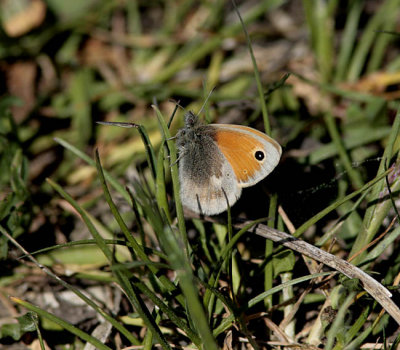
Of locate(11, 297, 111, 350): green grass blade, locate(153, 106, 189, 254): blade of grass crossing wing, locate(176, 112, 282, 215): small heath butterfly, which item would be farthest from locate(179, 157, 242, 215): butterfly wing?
locate(11, 297, 111, 350): green grass blade

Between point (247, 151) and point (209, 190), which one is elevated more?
point (247, 151)

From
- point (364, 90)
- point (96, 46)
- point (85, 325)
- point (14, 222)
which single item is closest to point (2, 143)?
point (14, 222)

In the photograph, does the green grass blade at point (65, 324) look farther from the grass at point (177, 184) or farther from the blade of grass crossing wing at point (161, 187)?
the blade of grass crossing wing at point (161, 187)

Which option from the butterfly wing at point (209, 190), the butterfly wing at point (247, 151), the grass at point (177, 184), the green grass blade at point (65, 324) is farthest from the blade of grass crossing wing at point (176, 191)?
the green grass blade at point (65, 324)

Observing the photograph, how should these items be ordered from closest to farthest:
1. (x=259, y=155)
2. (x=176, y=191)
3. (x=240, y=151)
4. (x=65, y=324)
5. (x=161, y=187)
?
(x=65, y=324) → (x=176, y=191) → (x=161, y=187) → (x=259, y=155) → (x=240, y=151)

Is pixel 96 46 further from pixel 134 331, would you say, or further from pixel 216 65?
pixel 134 331

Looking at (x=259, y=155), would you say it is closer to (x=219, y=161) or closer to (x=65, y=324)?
(x=219, y=161)

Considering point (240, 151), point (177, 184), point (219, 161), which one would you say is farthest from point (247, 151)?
point (177, 184)

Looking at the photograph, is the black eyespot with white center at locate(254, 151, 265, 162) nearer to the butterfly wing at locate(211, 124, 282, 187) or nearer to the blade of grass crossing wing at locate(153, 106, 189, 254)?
the butterfly wing at locate(211, 124, 282, 187)
